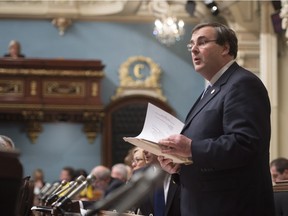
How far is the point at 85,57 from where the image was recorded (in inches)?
626

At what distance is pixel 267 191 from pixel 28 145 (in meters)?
12.0

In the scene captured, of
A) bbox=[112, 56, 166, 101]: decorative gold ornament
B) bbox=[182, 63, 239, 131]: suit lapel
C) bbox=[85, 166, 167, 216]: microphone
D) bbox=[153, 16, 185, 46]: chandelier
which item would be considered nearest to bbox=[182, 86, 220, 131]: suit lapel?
bbox=[182, 63, 239, 131]: suit lapel

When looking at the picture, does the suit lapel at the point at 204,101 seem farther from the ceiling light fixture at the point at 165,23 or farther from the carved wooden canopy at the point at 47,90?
the carved wooden canopy at the point at 47,90

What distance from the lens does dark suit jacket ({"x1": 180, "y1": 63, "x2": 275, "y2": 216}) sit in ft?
12.5

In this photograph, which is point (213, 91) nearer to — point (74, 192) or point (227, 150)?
point (227, 150)

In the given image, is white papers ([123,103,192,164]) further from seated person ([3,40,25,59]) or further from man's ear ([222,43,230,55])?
seated person ([3,40,25,59])

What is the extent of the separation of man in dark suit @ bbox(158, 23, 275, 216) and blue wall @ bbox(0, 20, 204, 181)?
459 inches

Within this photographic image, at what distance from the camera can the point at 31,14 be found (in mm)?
15781

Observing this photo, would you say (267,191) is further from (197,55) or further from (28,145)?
(28,145)

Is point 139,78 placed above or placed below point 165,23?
below

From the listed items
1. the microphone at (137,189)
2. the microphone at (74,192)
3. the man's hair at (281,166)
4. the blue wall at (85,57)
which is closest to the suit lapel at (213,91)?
the microphone at (74,192)

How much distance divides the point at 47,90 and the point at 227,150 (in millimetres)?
11816

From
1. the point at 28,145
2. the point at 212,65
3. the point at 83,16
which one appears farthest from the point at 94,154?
the point at 212,65

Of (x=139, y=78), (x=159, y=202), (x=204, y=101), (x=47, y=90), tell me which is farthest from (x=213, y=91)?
(x=139, y=78)
